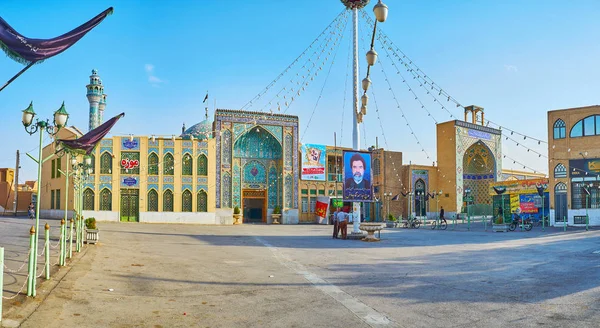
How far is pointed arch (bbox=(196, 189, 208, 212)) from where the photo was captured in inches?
1380

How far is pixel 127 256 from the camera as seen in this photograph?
491 inches

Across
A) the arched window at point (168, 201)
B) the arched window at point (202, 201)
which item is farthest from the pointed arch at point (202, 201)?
the arched window at point (168, 201)

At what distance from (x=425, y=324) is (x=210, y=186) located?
102ft

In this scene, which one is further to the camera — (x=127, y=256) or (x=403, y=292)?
(x=127, y=256)

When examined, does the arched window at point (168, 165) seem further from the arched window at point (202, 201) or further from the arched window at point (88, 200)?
the arched window at point (88, 200)

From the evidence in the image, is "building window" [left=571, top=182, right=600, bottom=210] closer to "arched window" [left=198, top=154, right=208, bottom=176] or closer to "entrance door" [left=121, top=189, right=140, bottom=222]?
"arched window" [left=198, top=154, right=208, bottom=176]

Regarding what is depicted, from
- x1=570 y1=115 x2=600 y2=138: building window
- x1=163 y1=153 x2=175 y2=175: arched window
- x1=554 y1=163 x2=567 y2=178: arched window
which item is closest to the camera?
x1=570 y1=115 x2=600 y2=138: building window

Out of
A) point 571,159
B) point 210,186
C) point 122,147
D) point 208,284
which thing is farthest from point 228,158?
point 208,284

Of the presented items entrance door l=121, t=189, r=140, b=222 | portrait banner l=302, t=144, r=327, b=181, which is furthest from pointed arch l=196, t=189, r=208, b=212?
portrait banner l=302, t=144, r=327, b=181

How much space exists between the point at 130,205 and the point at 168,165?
3.69 m

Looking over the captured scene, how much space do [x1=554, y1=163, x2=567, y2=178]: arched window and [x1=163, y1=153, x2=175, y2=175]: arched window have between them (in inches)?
953

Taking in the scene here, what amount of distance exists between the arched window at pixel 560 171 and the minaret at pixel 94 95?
3283 centimetres

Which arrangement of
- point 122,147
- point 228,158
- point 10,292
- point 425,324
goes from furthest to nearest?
1. point 228,158
2. point 122,147
3. point 10,292
4. point 425,324

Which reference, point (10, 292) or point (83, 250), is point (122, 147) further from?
point (10, 292)
